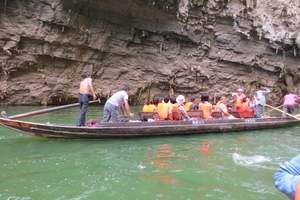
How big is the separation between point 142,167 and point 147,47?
1517cm

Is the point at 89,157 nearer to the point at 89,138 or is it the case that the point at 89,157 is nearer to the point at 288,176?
the point at 89,138

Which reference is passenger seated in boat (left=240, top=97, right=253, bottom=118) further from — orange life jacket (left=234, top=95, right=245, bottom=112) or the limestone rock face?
the limestone rock face

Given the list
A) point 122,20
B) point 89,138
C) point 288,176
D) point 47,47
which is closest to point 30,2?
point 47,47

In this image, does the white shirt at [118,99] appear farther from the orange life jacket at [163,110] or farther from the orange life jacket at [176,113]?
the orange life jacket at [176,113]

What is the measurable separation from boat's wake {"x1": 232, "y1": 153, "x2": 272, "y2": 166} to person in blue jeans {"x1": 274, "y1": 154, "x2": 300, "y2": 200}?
6901 millimetres

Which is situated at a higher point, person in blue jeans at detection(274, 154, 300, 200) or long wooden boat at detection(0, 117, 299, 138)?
person in blue jeans at detection(274, 154, 300, 200)

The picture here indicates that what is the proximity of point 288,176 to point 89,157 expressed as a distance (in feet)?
24.3

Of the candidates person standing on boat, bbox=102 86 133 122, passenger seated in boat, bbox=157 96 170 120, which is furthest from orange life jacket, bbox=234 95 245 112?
person standing on boat, bbox=102 86 133 122

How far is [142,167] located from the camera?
8516mm

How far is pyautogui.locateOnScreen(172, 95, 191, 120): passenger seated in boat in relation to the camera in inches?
517

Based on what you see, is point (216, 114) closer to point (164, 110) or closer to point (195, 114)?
point (195, 114)

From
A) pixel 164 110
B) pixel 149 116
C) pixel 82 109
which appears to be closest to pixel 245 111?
pixel 164 110

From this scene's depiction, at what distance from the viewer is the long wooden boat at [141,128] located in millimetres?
10641

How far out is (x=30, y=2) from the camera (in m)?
20.0
